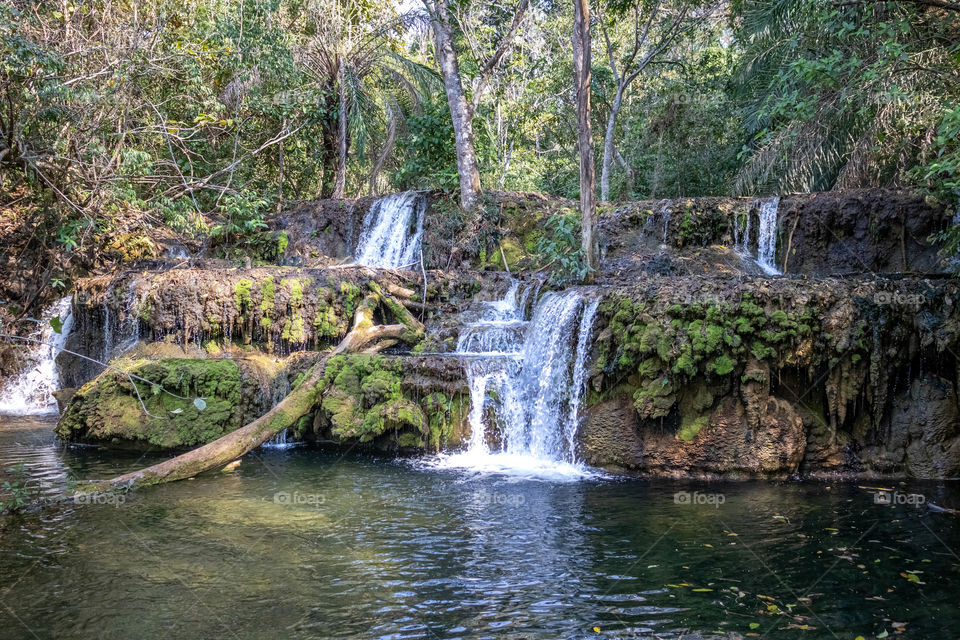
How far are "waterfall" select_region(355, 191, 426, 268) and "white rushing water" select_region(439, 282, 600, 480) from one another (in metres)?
6.64

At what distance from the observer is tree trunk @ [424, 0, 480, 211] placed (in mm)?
15711

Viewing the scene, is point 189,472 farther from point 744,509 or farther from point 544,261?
point 544,261

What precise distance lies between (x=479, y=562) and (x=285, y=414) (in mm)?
4372

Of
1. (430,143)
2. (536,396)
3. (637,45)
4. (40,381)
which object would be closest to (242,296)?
(40,381)

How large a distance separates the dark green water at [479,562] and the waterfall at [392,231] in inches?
349

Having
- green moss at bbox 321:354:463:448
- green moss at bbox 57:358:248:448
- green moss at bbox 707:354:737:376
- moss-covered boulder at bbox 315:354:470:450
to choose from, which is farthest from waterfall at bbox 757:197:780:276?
green moss at bbox 57:358:248:448

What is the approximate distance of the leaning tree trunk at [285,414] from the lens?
298 inches

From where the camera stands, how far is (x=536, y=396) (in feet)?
31.5

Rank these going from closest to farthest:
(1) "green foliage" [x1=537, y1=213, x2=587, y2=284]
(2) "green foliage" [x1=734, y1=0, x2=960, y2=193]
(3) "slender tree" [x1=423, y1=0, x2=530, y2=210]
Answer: (2) "green foliage" [x1=734, y1=0, x2=960, y2=193], (1) "green foliage" [x1=537, y1=213, x2=587, y2=284], (3) "slender tree" [x1=423, y1=0, x2=530, y2=210]

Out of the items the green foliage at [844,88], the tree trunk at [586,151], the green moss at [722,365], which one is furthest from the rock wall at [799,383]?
the tree trunk at [586,151]

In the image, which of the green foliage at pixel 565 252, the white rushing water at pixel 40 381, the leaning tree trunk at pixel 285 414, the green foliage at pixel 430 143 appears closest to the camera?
the leaning tree trunk at pixel 285 414

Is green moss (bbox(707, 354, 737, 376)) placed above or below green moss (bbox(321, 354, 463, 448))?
above

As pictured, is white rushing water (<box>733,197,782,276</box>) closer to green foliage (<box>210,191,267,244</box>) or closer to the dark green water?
the dark green water

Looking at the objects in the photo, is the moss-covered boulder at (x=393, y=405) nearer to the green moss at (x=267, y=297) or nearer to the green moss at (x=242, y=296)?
the green moss at (x=267, y=297)
